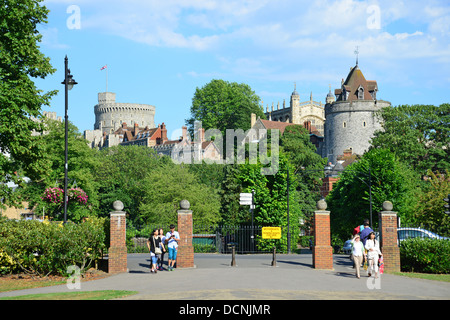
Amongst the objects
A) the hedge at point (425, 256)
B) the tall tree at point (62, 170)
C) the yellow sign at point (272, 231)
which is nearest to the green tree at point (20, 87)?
the yellow sign at point (272, 231)

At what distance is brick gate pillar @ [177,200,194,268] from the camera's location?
2436 cm

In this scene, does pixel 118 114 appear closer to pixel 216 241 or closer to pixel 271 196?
pixel 271 196

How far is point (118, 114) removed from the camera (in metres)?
183

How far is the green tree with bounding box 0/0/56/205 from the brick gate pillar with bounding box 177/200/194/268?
7290mm

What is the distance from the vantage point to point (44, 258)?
859 inches

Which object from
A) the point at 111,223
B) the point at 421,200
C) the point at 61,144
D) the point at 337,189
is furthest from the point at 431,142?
the point at 111,223

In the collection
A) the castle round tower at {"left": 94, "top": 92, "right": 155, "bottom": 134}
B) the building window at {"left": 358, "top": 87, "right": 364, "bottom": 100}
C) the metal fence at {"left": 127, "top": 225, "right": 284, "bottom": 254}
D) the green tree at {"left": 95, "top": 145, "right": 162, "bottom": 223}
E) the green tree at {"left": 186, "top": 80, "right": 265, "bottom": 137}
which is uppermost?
the castle round tower at {"left": 94, "top": 92, "right": 155, "bottom": 134}

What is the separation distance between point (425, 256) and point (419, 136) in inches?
1978

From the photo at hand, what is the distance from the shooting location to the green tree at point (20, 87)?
81.8 ft

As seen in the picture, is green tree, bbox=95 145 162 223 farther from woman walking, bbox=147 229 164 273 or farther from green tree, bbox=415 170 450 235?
woman walking, bbox=147 229 164 273

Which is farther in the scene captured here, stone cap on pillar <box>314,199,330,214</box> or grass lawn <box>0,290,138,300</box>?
stone cap on pillar <box>314,199,330,214</box>

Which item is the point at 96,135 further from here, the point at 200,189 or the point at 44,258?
the point at 44,258

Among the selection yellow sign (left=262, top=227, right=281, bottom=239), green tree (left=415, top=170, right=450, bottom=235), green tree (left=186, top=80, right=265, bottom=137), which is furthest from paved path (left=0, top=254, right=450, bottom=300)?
green tree (left=186, top=80, right=265, bottom=137)

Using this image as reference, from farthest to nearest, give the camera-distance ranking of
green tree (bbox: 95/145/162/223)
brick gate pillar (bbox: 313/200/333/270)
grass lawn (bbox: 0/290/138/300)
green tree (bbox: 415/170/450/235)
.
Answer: green tree (bbox: 95/145/162/223) → green tree (bbox: 415/170/450/235) → brick gate pillar (bbox: 313/200/333/270) → grass lawn (bbox: 0/290/138/300)
